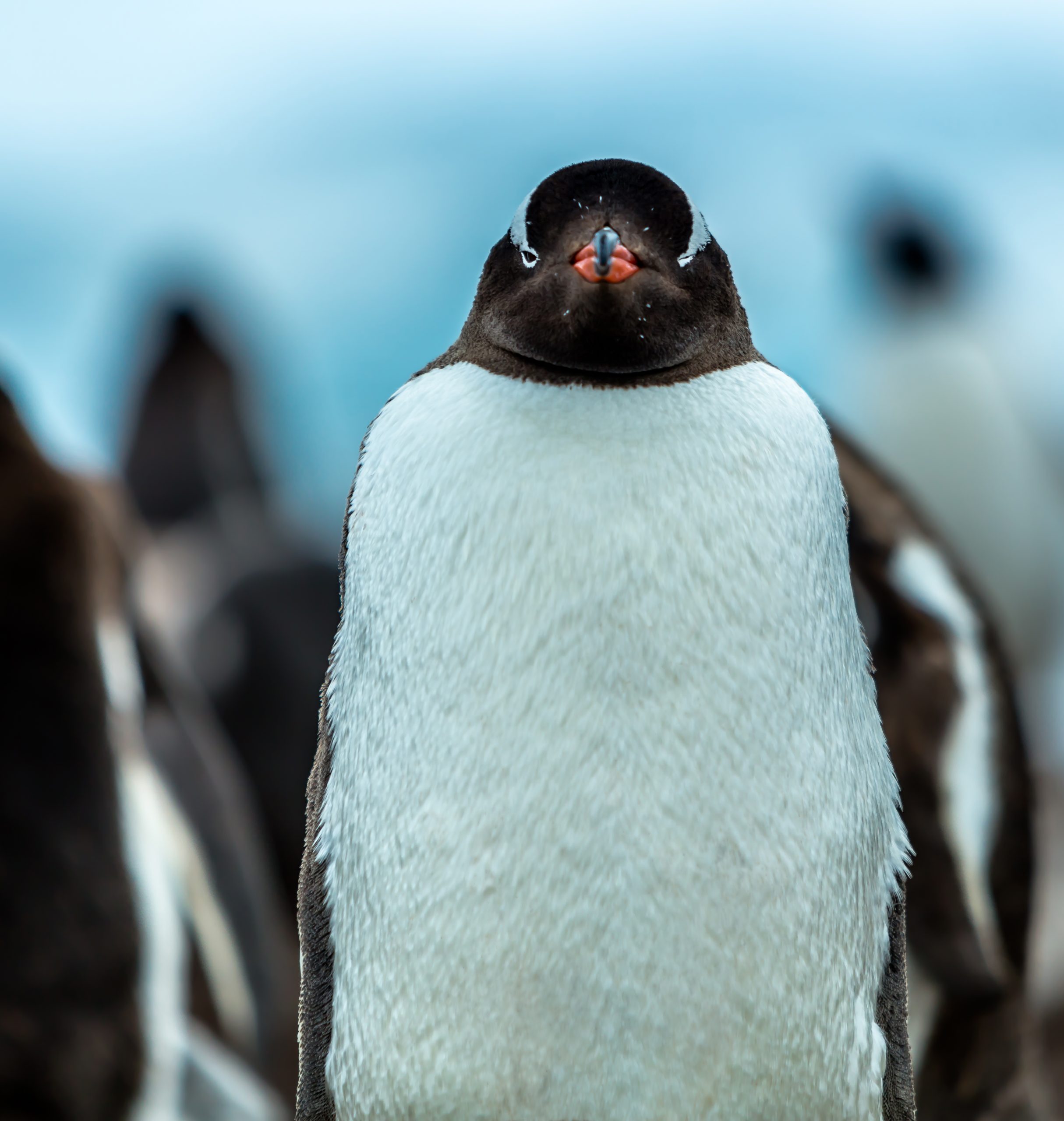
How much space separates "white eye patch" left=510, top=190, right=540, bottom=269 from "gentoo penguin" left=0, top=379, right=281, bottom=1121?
3.85 ft

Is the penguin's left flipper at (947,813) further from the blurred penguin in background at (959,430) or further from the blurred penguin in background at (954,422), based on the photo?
the blurred penguin in background at (954,422)

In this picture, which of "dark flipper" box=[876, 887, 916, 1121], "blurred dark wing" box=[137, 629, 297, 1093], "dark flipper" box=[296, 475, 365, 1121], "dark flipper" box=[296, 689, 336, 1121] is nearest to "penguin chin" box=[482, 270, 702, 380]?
"dark flipper" box=[296, 475, 365, 1121]

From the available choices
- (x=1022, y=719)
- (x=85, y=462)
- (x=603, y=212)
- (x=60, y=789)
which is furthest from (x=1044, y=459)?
(x=603, y=212)

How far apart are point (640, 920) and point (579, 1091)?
153 millimetres

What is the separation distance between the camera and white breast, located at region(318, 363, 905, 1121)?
4.45 feet

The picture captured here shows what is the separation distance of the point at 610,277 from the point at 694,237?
13 centimetres

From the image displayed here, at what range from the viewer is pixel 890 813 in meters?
1.48

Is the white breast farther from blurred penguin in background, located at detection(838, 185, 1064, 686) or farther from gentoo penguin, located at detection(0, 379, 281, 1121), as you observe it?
blurred penguin in background, located at detection(838, 185, 1064, 686)

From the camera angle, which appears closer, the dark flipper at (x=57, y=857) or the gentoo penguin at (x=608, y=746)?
the gentoo penguin at (x=608, y=746)

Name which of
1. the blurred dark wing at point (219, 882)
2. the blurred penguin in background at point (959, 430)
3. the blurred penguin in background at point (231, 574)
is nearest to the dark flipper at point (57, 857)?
the blurred dark wing at point (219, 882)

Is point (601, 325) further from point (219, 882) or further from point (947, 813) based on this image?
point (219, 882)

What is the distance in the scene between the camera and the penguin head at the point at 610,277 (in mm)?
1396

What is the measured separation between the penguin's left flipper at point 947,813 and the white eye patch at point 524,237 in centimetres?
76

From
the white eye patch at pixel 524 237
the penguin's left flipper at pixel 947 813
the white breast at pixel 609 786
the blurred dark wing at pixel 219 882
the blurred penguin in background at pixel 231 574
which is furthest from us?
the blurred penguin in background at pixel 231 574
